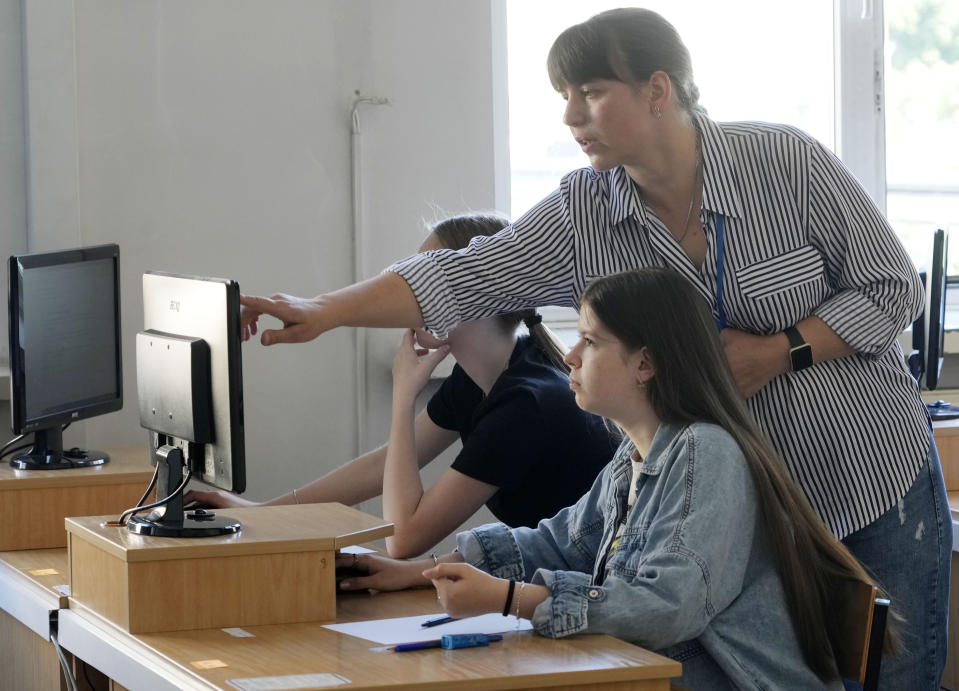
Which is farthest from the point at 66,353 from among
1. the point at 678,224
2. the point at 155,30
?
the point at 678,224

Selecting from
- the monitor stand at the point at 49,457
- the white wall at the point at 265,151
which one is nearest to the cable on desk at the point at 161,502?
the monitor stand at the point at 49,457

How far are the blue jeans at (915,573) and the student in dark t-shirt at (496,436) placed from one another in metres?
0.57

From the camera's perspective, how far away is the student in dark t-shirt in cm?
219

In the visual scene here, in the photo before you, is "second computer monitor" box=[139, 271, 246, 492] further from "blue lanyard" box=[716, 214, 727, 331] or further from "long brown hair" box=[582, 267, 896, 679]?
"blue lanyard" box=[716, 214, 727, 331]

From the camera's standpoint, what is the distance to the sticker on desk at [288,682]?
4.44 feet

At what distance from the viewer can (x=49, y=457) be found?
2611 mm

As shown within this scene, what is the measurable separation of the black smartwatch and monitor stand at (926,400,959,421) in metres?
1.40

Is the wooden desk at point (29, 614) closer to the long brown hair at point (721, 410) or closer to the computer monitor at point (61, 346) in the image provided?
the computer monitor at point (61, 346)

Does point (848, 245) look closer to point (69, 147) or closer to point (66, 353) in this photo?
point (66, 353)

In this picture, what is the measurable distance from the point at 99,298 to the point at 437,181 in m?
1.08

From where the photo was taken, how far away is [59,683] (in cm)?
200

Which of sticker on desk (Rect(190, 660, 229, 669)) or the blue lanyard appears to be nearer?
sticker on desk (Rect(190, 660, 229, 669))

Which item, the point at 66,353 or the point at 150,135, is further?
the point at 150,135

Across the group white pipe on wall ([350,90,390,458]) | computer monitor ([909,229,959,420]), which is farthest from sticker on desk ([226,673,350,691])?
computer monitor ([909,229,959,420])
